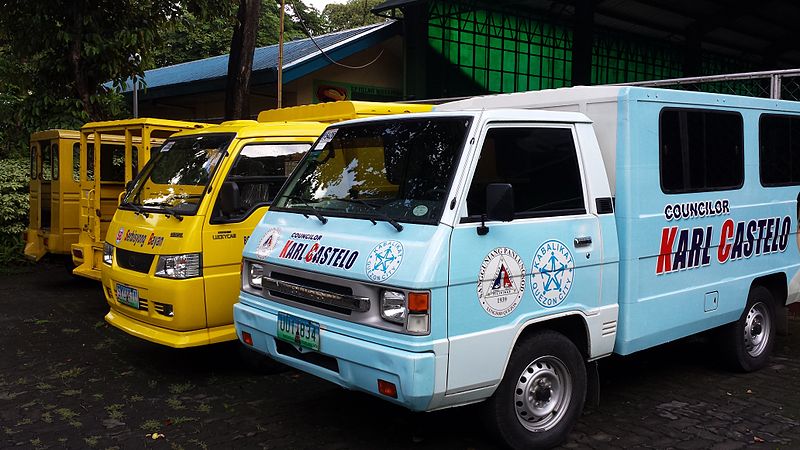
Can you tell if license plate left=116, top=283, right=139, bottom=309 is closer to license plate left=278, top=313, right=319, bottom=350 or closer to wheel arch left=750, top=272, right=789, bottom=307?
license plate left=278, top=313, right=319, bottom=350

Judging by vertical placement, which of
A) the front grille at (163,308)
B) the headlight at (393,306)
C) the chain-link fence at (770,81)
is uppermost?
the chain-link fence at (770,81)

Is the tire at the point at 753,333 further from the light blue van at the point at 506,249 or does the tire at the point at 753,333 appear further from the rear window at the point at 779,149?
the rear window at the point at 779,149

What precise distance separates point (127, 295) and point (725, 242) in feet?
15.7

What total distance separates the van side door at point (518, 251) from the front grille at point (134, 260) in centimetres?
288

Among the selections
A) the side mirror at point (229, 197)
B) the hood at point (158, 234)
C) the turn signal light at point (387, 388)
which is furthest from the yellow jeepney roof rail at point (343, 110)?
the turn signal light at point (387, 388)

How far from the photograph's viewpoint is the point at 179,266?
17.5 ft

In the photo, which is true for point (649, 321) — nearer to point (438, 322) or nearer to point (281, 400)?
point (438, 322)

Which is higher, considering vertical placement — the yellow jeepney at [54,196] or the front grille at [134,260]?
the yellow jeepney at [54,196]

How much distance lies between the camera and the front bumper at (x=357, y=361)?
3533mm

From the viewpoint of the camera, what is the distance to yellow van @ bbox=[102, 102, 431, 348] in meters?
5.36

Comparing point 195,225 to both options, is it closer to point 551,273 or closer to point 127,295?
point 127,295

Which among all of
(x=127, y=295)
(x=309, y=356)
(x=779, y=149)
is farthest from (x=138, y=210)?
(x=779, y=149)

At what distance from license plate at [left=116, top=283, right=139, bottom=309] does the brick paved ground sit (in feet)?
2.07

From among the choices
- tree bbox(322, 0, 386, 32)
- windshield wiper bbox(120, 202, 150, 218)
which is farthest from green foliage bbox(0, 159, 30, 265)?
tree bbox(322, 0, 386, 32)
